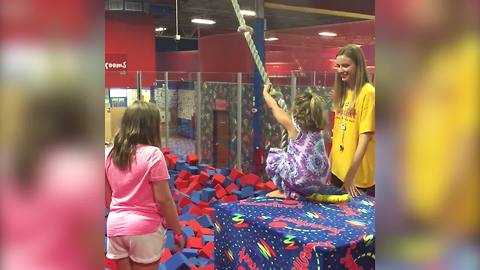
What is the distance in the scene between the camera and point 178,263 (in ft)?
9.10

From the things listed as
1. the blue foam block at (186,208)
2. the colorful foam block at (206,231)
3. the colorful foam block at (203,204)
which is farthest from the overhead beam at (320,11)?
the colorful foam block at (206,231)

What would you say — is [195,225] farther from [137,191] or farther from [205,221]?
[137,191]

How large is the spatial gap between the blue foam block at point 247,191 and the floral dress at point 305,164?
2.33m

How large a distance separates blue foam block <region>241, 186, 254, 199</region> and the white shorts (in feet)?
8.21

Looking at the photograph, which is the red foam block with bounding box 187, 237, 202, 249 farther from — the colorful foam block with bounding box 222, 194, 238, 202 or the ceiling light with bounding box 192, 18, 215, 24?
the ceiling light with bounding box 192, 18, 215, 24

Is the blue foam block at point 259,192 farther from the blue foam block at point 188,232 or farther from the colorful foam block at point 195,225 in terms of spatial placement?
the blue foam block at point 188,232

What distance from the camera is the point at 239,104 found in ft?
18.9

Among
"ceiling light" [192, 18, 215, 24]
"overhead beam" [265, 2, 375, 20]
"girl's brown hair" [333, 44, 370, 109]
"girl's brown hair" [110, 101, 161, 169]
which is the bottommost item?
"girl's brown hair" [110, 101, 161, 169]

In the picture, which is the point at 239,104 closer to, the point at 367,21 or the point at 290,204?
the point at 367,21

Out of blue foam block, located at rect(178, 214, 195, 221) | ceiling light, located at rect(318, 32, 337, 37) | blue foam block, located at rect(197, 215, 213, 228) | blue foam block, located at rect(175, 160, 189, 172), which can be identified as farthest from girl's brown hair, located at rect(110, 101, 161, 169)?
ceiling light, located at rect(318, 32, 337, 37)

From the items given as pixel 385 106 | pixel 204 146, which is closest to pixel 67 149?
pixel 385 106

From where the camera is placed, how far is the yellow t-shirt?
2.00m

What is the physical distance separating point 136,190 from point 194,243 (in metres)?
1.40

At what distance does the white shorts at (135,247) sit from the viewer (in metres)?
1.87
